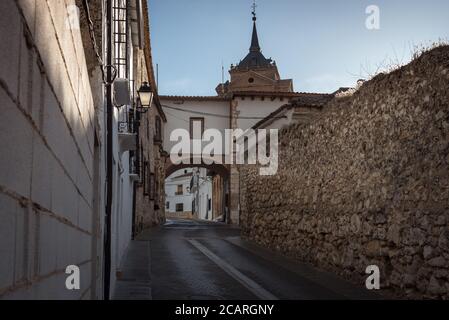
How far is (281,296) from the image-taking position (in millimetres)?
8070

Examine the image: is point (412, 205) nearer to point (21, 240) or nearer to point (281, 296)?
point (281, 296)

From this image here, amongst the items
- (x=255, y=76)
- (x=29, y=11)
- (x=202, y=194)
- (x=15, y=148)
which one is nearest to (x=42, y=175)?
(x=15, y=148)

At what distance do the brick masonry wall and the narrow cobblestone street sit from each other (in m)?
4.97

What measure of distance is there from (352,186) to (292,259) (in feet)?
12.9

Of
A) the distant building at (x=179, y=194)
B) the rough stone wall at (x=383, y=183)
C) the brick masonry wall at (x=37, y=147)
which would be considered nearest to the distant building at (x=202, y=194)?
the distant building at (x=179, y=194)

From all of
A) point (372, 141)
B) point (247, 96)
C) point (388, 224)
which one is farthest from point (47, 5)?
point (247, 96)

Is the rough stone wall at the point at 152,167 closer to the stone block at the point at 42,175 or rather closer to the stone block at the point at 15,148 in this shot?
the stone block at the point at 42,175

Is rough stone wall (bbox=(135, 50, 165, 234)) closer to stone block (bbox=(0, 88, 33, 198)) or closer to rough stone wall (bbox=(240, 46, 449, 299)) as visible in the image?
rough stone wall (bbox=(240, 46, 449, 299))

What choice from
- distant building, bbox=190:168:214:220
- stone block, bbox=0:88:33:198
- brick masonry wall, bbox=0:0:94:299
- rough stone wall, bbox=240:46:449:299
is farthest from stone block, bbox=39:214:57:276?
distant building, bbox=190:168:214:220

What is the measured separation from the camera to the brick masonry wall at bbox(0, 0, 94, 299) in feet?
4.93

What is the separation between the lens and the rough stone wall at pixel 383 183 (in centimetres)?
690

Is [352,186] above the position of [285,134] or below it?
below

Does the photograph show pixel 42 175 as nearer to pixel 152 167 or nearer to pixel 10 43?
pixel 10 43

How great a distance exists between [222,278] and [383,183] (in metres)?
3.35
